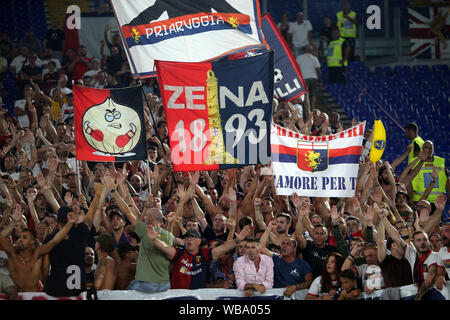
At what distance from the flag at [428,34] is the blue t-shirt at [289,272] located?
12539mm

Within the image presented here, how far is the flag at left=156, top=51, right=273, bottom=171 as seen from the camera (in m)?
10.7

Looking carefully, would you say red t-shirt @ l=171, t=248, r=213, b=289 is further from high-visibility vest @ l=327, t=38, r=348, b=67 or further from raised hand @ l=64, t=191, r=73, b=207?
high-visibility vest @ l=327, t=38, r=348, b=67

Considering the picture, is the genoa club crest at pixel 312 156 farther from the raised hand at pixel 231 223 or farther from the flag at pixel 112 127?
the flag at pixel 112 127

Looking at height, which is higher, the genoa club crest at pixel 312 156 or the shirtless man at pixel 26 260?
the genoa club crest at pixel 312 156

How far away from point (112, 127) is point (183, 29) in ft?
6.96

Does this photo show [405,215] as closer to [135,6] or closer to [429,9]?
[135,6]

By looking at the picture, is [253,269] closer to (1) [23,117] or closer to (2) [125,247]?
(2) [125,247]

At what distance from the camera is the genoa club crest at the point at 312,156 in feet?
38.2

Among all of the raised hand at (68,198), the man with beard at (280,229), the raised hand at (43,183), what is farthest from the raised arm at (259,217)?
the raised hand at (43,183)

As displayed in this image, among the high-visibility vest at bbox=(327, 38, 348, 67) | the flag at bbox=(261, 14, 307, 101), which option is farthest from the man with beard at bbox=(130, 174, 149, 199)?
the high-visibility vest at bbox=(327, 38, 348, 67)

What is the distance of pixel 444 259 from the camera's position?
33.4 feet
